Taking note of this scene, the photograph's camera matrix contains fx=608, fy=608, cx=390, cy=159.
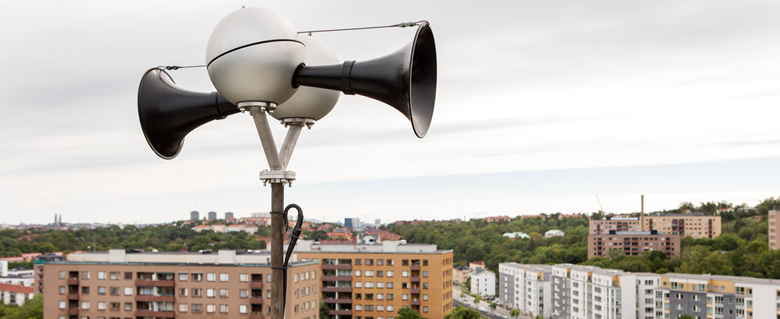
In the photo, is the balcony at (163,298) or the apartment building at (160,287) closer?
the apartment building at (160,287)

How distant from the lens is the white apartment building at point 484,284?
376 feet

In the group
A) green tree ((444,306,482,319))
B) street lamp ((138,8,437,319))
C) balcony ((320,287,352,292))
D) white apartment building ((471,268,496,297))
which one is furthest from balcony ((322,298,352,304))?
white apartment building ((471,268,496,297))

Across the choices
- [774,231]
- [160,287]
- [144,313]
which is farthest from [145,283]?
[774,231]

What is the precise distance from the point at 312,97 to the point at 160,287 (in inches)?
1530

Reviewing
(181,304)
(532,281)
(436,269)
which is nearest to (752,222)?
(532,281)

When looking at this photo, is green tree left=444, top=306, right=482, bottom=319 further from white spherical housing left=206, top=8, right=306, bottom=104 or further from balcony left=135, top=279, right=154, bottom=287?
white spherical housing left=206, top=8, right=306, bottom=104

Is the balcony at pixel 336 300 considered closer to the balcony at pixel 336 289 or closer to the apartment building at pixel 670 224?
the balcony at pixel 336 289

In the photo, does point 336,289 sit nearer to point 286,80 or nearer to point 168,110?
point 168,110

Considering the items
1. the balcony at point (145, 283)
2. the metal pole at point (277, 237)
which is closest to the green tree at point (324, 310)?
the balcony at point (145, 283)

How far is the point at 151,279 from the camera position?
43.2 metres

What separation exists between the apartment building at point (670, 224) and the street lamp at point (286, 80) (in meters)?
136

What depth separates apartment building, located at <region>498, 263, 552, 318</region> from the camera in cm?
8700

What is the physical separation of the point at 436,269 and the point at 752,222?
338 ft

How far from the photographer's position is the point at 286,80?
811 centimetres
